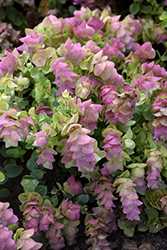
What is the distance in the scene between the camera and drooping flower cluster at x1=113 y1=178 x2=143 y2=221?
99 cm

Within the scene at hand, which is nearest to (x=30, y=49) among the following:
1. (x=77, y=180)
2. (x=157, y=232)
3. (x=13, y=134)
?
(x=13, y=134)

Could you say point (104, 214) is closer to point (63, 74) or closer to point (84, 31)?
point (63, 74)

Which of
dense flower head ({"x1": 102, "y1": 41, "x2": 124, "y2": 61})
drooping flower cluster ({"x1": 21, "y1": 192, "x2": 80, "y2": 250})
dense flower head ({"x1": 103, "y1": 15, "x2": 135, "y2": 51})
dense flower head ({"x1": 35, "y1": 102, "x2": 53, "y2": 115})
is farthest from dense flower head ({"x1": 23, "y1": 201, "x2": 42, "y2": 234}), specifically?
dense flower head ({"x1": 103, "y1": 15, "x2": 135, "y2": 51})

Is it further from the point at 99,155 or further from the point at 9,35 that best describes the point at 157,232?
the point at 9,35

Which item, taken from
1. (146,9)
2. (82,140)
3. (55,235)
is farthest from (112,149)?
(146,9)

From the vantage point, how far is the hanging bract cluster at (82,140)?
938 mm

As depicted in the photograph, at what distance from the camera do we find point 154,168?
101 centimetres

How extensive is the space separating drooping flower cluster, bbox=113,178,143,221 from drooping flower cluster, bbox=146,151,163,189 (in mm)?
72

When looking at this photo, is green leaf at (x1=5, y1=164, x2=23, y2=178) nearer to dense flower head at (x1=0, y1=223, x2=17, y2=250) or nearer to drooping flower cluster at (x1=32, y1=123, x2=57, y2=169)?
drooping flower cluster at (x1=32, y1=123, x2=57, y2=169)

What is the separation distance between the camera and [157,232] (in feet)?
3.81

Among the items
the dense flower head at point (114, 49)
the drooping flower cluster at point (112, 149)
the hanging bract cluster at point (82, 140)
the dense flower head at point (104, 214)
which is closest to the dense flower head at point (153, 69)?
the hanging bract cluster at point (82, 140)

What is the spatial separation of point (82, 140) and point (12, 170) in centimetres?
36

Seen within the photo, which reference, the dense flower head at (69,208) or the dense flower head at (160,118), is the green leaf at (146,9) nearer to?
the dense flower head at (160,118)

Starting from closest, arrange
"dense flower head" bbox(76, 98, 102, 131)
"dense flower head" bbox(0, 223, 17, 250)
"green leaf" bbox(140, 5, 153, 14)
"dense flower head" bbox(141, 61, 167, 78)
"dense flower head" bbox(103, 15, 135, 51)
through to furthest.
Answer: "dense flower head" bbox(0, 223, 17, 250) → "dense flower head" bbox(76, 98, 102, 131) → "dense flower head" bbox(141, 61, 167, 78) → "dense flower head" bbox(103, 15, 135, 51) → "green leaf" bbox(140, 5, 153, 14)
